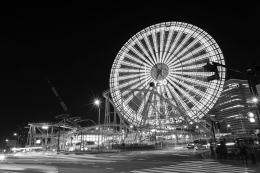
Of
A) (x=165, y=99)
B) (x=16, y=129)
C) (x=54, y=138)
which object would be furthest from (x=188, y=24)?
(x=16, y=129)

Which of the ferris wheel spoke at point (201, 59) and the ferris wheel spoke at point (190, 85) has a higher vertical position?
the ferris wheel spoke at point (201, 59)

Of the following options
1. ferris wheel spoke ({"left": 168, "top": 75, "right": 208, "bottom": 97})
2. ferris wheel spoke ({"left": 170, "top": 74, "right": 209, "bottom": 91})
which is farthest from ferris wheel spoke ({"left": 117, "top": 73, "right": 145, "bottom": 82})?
ferris wheel spoke ({"left": 170, "top": 74, "right": 209, "bottom": 91})

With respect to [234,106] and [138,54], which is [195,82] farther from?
[234,106]

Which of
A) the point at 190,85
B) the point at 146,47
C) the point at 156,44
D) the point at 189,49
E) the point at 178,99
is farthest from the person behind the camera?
the point at 146,47

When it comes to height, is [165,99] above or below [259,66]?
above

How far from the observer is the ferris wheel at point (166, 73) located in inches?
1847

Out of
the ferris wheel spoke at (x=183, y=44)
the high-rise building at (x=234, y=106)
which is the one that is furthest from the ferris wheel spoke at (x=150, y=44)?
the high-rise building at (x=234, y=106)

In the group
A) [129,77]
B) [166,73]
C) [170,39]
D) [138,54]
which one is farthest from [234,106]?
[129,77]

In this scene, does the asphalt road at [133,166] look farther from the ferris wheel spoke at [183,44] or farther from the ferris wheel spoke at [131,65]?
the ferris wheel spoke at [131,65]

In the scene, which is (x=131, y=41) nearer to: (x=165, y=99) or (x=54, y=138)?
(x=165, y=99)

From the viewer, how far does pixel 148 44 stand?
52.3 metres

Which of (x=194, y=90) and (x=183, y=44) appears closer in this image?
(x=194, y=90)

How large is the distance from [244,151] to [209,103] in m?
33.0

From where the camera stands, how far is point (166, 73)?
51406 millimetres
